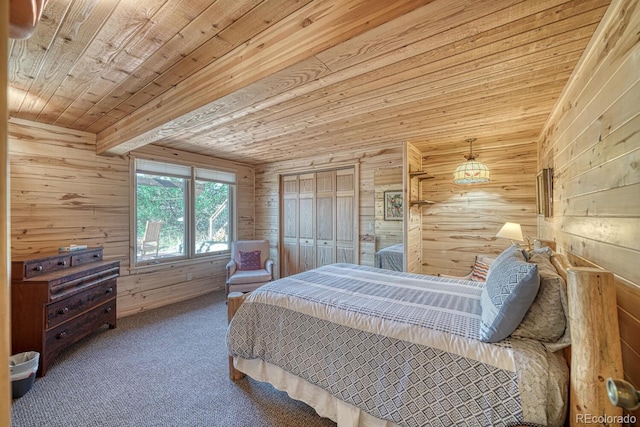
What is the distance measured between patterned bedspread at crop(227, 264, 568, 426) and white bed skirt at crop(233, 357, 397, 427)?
9cm

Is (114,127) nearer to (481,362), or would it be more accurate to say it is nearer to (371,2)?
(371,2)

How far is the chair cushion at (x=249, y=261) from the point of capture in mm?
4207

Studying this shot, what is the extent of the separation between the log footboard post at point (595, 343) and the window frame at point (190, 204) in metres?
4.45

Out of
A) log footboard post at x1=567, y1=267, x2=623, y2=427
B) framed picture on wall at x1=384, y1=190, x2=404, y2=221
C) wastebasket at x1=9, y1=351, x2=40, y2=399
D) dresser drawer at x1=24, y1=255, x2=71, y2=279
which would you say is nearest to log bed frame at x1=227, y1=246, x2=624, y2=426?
log footboard post at x1=567, y1=267, x2=623, y2=427

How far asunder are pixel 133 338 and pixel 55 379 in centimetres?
73

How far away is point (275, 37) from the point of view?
57.9 inches

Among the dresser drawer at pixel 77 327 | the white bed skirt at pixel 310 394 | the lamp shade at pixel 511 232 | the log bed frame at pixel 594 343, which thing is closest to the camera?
the log bed frame at pixel 594 343

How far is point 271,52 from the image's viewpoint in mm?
1502

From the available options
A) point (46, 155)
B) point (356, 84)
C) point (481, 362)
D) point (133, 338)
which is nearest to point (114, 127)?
point (46, 155)

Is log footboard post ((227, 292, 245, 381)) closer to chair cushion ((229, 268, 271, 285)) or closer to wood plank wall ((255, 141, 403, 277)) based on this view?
chair cushion ((229, 268, 271, 285))

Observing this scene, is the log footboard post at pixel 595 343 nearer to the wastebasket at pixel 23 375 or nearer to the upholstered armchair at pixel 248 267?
the wastebasket at pixel 23 375

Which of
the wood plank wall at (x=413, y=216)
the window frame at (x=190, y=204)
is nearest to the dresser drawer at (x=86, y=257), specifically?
the window frame at (x=190, y=204)

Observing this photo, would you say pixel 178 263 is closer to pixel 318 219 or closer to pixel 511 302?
pixel 318 219

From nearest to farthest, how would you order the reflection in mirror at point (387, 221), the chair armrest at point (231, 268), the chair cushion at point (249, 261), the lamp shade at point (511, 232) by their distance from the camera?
the lamp shade at point (511, 232), the reflection in mirror at point (387, 221), the chair armrest at point (231, 268), the chair cushion at point (249, 261)
